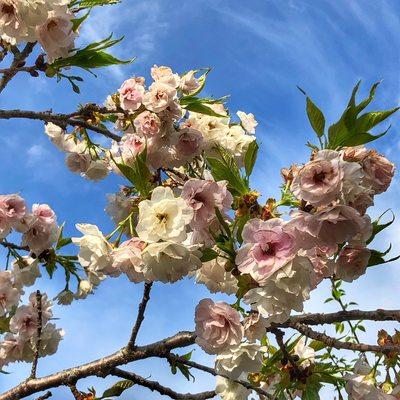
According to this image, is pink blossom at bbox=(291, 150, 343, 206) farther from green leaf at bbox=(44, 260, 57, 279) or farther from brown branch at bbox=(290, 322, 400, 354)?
green leaf at bbox=(44, 260, 57, 279)

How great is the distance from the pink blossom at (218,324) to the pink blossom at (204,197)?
36 centimetres

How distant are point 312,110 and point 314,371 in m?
1.45

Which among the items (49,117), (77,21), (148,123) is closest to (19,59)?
(49,117)

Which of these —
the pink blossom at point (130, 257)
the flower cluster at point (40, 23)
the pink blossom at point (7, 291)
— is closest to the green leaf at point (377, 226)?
the pink blossom at point (130, 257)

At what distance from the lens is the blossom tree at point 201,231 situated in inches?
94.0

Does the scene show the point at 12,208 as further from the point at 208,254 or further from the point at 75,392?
the point at 208,254

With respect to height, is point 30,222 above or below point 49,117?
below

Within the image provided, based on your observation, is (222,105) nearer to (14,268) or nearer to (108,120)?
(108,120)

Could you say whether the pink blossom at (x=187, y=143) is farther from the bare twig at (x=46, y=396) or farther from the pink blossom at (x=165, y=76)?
the bare twig at (x=46, y=396)

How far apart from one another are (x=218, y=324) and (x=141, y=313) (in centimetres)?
70

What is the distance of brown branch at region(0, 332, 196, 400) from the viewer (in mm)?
3244

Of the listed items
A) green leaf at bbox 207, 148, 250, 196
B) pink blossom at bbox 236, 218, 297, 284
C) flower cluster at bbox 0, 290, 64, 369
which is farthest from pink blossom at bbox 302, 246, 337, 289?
flower cluster at bbox 0, 290, 64, 369

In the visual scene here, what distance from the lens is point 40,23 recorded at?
317 centimetres

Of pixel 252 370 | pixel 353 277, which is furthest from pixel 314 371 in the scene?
pixel 353 277
